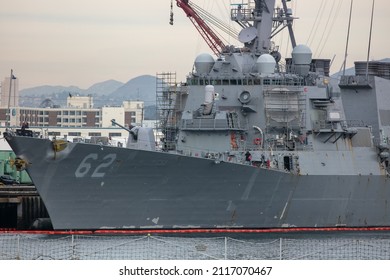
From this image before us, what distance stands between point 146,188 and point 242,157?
363 centimetres

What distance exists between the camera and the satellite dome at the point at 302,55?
37.1 meters

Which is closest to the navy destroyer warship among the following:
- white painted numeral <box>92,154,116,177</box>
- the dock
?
white painted numeral <box>92,154,116,177</box>

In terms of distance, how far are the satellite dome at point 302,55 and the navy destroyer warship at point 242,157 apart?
3 cm

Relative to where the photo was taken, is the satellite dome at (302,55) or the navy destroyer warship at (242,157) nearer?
the navy destroyer warship at (242,157)

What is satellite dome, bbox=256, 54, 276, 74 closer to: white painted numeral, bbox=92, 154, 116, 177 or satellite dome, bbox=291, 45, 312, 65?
satellite dome, bbox=291, 45, 312, 65

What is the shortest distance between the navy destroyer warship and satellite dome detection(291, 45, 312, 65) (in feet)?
0.11

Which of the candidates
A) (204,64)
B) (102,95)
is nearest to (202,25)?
(204,64)

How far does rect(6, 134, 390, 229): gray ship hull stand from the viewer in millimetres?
31859

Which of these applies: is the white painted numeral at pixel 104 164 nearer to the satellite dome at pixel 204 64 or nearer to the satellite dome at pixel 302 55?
the satellite dome at pixel 204 64

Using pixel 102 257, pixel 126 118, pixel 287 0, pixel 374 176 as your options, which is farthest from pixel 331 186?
pixel 126 118

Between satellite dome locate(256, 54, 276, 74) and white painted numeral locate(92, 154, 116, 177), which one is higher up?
satellite dome locate(256, 54, 276, 74)

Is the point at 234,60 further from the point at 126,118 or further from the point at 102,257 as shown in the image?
the point at 126,118

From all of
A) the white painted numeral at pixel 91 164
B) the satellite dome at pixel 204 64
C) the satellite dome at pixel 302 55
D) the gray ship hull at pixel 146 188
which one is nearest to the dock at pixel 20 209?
the gray ship hull at pixel 146 188

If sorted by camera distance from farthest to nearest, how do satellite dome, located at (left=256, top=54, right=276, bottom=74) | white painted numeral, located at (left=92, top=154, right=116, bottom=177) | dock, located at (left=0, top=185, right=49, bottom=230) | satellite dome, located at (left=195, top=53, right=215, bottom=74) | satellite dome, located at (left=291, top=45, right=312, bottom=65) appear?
dock, located at (left=0, top=185, right=49, bottom=230)
satellite dome, located at (left=291, top=45, right=312, bottom=65)
satellite dome, located at (left=195, top=53, right=215, bottom=74)
satellite dome, located at (left=256, top=54, right=276, bottom=74)
white painted numeral, located at (left=92, top=154, right=116, bottom=177)
